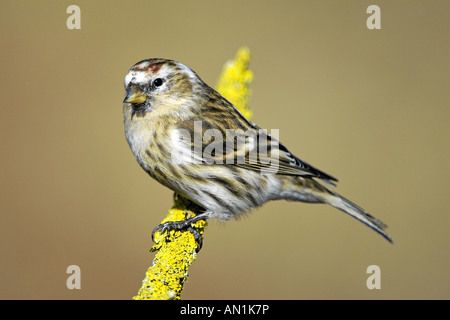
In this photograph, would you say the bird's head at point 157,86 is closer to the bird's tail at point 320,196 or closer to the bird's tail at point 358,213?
the bird's tail at point 320,196

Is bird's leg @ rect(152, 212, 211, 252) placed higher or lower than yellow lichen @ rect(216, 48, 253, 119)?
lower

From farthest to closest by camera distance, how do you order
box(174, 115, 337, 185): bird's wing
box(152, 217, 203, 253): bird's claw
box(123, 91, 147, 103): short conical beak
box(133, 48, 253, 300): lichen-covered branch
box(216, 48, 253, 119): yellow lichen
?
box(216, 48, 253, 119): yellow lichen
box(174, 115, 337, 185): bird's wing
box(123, 91, 147, 103): short conical beak
box(152, 217, 203, 253): bird's claw
box(133, 48, 253, 300): lichen-covered branch

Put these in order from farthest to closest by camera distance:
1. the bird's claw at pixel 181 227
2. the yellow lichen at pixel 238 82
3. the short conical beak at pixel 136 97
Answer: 1. the yellow lichen at pixel 238 82
2. the short conical beak at pixel 136 97
3. the bird's claw at pixel 181 227

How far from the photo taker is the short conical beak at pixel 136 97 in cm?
249

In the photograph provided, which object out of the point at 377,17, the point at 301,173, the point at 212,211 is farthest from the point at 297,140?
the point at 212,211

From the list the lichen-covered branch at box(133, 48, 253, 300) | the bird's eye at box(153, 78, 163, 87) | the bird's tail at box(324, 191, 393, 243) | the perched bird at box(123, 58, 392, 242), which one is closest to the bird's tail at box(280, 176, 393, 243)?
the bird's tail at box(324, 191, 393, 243)

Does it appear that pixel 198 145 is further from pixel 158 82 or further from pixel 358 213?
pixel 358 213

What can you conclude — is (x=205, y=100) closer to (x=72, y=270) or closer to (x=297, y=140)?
(x=72, y=270)

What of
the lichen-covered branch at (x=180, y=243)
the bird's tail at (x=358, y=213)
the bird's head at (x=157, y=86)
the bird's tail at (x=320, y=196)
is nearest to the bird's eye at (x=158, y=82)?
the bird's head at (x=157, y=86)

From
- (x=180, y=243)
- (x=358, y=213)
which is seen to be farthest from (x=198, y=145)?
(x=358, y=213)

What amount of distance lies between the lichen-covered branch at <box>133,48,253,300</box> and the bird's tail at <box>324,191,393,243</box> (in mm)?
847

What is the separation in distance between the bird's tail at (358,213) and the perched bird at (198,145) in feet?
0.81

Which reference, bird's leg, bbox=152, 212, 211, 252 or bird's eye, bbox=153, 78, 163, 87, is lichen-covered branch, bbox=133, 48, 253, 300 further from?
bird's eye, bbox=153, 78, 163, 87

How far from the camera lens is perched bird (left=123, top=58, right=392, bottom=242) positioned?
256 cm
